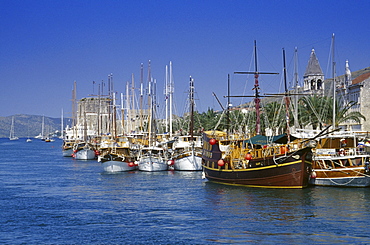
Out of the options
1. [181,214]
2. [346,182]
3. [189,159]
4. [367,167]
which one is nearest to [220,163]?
[346,182]

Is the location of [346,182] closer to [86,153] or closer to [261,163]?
[261,163]

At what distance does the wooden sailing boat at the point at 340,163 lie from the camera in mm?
48625

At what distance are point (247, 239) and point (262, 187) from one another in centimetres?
2026

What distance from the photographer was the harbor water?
3098 centimetres

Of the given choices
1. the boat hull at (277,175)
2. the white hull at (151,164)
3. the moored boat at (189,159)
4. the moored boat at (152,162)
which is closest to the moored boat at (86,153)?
the moored boat at (152,162)

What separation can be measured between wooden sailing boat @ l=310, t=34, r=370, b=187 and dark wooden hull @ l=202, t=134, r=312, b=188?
85.0 inches

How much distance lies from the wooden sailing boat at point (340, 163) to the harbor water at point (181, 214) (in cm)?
107

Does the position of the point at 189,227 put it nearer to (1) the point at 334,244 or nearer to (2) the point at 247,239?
(2) the point at 247,239

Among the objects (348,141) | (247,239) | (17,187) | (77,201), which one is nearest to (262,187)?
(348,141)

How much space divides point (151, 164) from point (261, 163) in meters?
27.1

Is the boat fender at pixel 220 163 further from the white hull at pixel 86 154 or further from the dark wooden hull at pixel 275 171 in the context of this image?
the white hull at pixel 86 154

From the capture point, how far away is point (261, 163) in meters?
49.4

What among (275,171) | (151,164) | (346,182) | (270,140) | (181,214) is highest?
(270,140)

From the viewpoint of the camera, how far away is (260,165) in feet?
162
